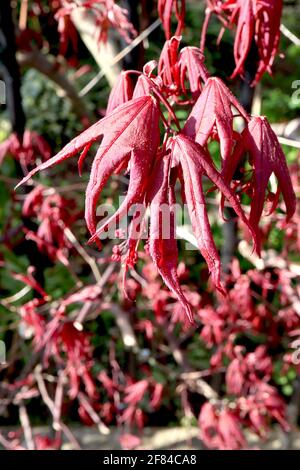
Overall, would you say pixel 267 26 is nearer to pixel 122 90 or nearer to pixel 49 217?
pixel 122 90

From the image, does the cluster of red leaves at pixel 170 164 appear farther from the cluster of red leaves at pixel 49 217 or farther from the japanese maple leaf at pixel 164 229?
the cluster of red leaves at pixel 49 217

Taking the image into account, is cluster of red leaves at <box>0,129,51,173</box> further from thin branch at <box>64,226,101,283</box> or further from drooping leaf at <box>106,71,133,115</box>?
drooping leaf at <box>106,71,133,115</box>

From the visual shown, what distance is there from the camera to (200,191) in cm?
57

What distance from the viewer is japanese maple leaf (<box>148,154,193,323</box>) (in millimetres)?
583

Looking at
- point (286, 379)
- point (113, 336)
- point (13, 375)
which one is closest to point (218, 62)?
point (113, 336)

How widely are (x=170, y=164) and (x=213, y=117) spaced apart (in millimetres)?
92

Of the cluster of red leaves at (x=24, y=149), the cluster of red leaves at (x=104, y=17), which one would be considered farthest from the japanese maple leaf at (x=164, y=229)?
the cluster of red leaves at (x=24, y=149)

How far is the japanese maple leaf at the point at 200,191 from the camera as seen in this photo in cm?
56

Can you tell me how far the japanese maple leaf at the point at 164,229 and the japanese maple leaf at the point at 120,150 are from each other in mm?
17

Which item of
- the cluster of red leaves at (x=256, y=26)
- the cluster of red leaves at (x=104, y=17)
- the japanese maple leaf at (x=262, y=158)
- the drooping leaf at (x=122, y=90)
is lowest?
the japanese maple leaf at (x=262, y=158)

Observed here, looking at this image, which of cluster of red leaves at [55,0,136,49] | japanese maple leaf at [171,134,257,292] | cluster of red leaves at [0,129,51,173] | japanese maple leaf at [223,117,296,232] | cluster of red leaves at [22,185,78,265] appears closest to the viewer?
japanese maple leaf at [171,134,257,292]

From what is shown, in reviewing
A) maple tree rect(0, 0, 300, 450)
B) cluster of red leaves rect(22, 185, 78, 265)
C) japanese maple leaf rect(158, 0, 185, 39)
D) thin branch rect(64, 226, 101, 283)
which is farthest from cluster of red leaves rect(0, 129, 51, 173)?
japanese maple leaf rect(158, 0, 185, 39)

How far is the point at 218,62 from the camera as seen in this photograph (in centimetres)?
194

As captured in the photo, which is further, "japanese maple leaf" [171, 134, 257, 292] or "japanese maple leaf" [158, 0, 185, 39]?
"japanese maple leaf" [158, 0, 185, 39]
